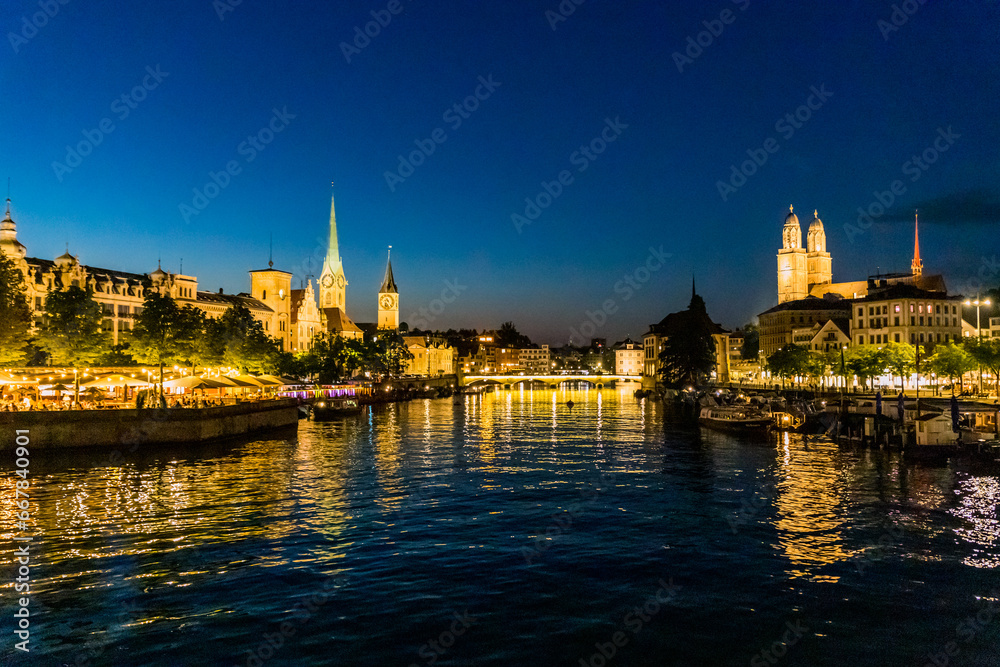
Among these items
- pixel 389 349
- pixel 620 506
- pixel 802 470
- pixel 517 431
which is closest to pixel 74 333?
pixel 517 431

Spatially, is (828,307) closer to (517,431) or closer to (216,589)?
(517,431)

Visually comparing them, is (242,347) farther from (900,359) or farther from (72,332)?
(900,359)

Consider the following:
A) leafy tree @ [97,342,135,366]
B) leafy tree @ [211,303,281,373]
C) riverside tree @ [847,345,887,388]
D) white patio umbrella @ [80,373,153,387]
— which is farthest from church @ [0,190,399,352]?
riverside tree @ [847,345,887,388]

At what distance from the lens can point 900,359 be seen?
96.7 m

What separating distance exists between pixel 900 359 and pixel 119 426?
92810 millimetres

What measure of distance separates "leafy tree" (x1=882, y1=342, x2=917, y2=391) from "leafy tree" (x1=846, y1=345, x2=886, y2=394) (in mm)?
750

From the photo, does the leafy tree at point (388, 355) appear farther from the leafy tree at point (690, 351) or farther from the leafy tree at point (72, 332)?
the leafy tree at point (72, 332)

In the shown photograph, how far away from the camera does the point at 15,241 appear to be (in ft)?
309

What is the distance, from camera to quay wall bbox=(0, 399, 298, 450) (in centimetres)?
4616

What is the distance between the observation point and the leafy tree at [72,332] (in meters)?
67.8

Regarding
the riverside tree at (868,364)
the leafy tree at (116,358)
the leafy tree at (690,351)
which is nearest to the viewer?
the leafy tree at (116,358)

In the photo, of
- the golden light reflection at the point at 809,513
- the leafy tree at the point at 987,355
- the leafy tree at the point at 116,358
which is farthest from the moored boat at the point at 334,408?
the leafy tree at the point at 987,355

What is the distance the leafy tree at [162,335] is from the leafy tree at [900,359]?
87530 mm

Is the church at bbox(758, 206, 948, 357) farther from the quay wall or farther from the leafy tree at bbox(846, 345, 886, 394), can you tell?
the quay wall
